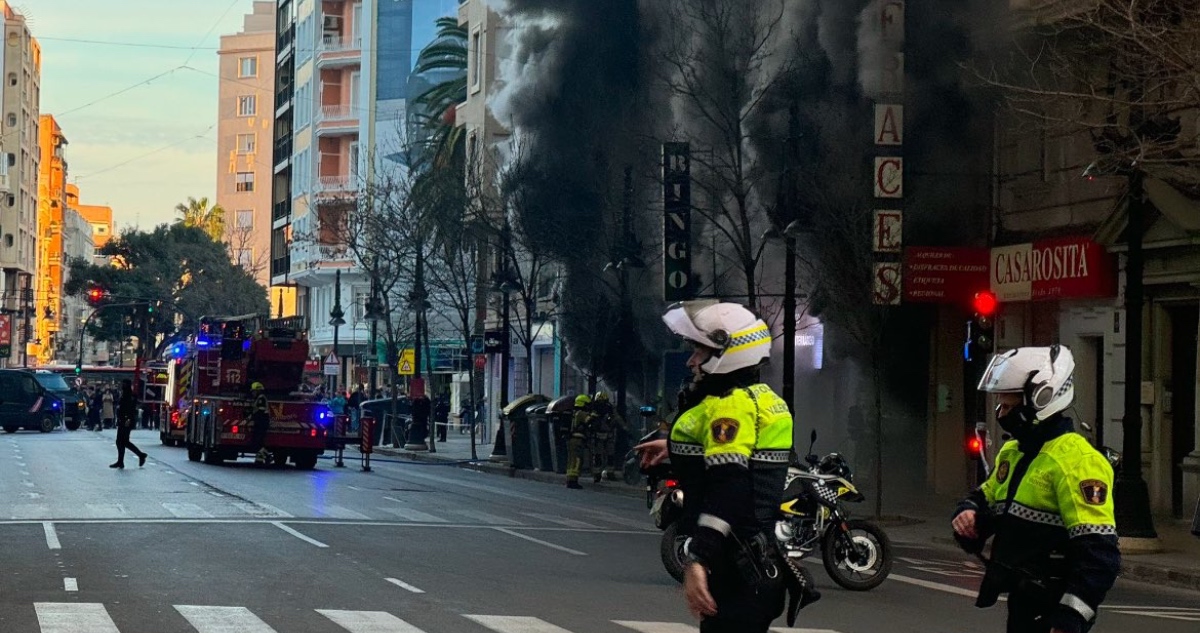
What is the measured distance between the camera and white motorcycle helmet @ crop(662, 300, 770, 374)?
19.6 feet

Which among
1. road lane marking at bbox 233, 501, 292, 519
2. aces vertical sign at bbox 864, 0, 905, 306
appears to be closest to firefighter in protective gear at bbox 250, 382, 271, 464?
road lane marking at bbox 233, 501, 292, 519

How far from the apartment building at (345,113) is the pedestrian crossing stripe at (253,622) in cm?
6133

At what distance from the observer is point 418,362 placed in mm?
47188

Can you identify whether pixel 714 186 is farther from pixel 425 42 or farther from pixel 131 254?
pixel 131 254

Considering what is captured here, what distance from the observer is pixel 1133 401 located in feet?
60.2

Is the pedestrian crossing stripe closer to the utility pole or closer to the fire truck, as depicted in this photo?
the utility pole

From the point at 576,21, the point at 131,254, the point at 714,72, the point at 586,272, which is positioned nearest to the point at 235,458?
the point at 586,272

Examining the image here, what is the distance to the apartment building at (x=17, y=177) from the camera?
119 m

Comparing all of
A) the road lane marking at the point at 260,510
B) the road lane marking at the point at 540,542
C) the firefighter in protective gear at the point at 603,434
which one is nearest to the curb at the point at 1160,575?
the road lane marking at the point at 540,542

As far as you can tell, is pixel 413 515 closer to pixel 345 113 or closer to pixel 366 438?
pixel 366 438

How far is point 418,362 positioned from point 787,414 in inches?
1633

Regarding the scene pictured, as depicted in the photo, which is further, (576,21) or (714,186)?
(576,21)

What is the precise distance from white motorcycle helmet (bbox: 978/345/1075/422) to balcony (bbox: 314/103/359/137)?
7362 cm

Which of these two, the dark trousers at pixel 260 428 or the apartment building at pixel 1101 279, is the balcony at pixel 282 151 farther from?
the apartment building at pixel 1101 279
